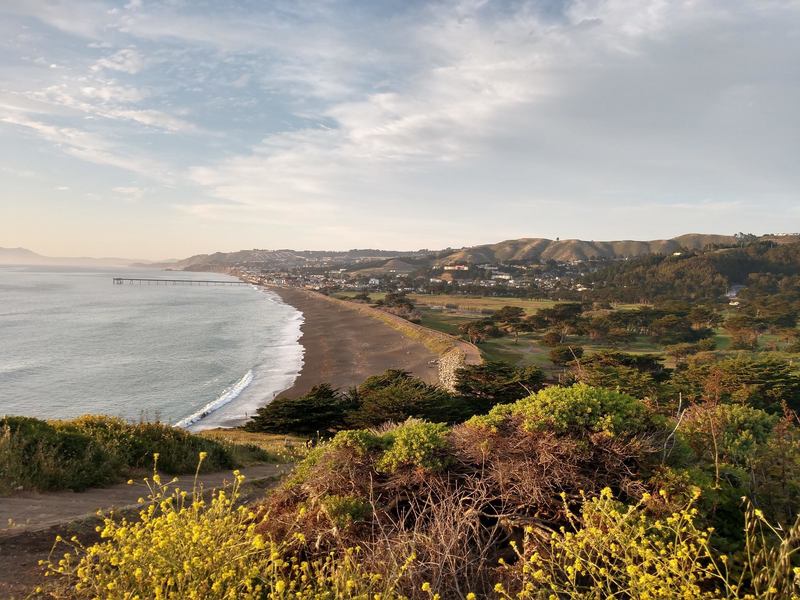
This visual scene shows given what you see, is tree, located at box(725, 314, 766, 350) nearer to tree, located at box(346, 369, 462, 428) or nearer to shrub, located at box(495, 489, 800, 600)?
tree, located at box(346, 369, 462, 428)

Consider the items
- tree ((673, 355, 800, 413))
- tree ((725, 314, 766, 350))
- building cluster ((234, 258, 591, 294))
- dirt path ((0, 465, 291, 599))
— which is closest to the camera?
dirt path ((0, 465, 291, 599))

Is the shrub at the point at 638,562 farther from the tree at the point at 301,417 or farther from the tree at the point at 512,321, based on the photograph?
the tree at the point at 512,321

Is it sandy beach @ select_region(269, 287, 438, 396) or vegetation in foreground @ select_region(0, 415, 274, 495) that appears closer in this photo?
vegetation in foreground @ select_region(0, 415, 274, 495)

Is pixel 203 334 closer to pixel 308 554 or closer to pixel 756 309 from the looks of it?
pixel 308 554

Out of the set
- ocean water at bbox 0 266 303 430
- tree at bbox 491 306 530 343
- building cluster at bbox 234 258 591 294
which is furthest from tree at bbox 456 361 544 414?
building cluster at bbox 234 258 591 294

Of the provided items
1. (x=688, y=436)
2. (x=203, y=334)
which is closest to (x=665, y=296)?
(x=203, y=334)

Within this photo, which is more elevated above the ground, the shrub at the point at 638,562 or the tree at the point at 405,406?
the shrub at the point at 638,562

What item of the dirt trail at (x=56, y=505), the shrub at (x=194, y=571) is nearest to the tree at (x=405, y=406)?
the dirt trail at (x=56, y=505)
